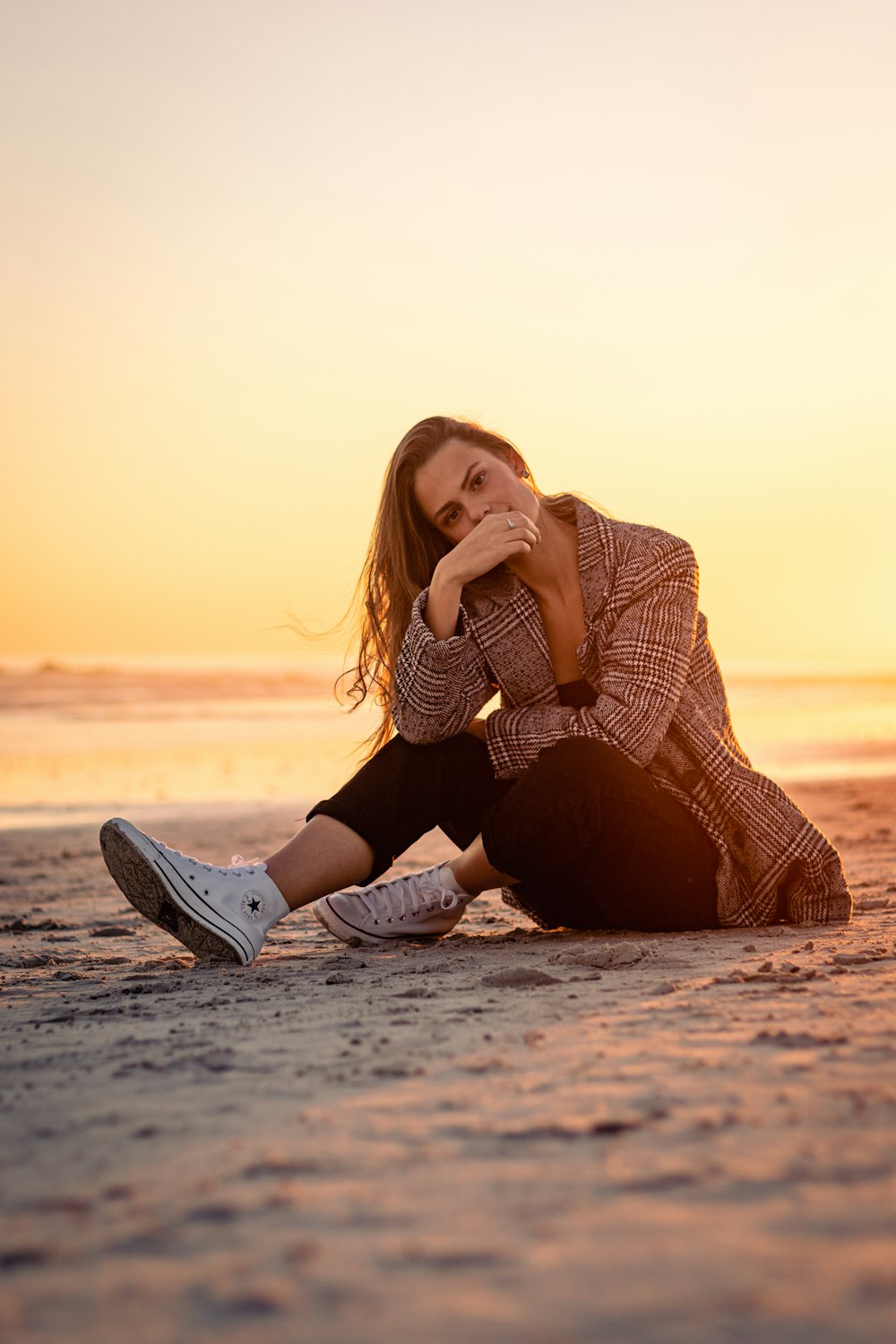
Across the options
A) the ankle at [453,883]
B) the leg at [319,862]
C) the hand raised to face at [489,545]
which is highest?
the hand raised to face at [489,545]

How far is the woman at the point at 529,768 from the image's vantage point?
108 inches

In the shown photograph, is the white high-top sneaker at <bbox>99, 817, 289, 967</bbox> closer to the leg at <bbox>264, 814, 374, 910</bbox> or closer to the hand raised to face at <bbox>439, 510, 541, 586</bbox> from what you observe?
the leg at <bbox>264, 814, 374, 910</bbox>

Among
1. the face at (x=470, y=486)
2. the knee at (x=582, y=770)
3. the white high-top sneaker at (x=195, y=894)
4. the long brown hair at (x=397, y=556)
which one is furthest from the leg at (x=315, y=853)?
the face at (x=470, y=486)

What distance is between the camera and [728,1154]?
4.40 ft

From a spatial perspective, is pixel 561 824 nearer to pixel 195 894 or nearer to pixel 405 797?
pixel 405 797

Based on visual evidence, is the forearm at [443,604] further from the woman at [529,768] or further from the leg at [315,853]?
the leg at [315,853]

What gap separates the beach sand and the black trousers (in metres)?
0.28

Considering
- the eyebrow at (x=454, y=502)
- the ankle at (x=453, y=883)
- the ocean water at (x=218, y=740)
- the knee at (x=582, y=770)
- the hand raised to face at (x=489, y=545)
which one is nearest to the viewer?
the knee at (x=582, y=770)

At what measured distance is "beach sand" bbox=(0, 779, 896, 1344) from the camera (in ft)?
3.42

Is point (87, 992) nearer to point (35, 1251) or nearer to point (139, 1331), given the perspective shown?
point (35, 1251)

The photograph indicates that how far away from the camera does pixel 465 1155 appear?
4.53 ft

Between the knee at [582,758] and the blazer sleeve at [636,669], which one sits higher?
the blazer sleeve at [636,669]

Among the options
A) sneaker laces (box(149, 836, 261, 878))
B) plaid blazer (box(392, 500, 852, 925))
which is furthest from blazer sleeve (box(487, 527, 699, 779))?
sneaker laces (box(149, 836, 261, 878))

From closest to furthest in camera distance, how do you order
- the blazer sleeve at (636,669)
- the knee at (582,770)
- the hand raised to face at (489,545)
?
the knee at (582,770) < the blazer sleeve at (636,669) < the hand raised to face at (489,545)
